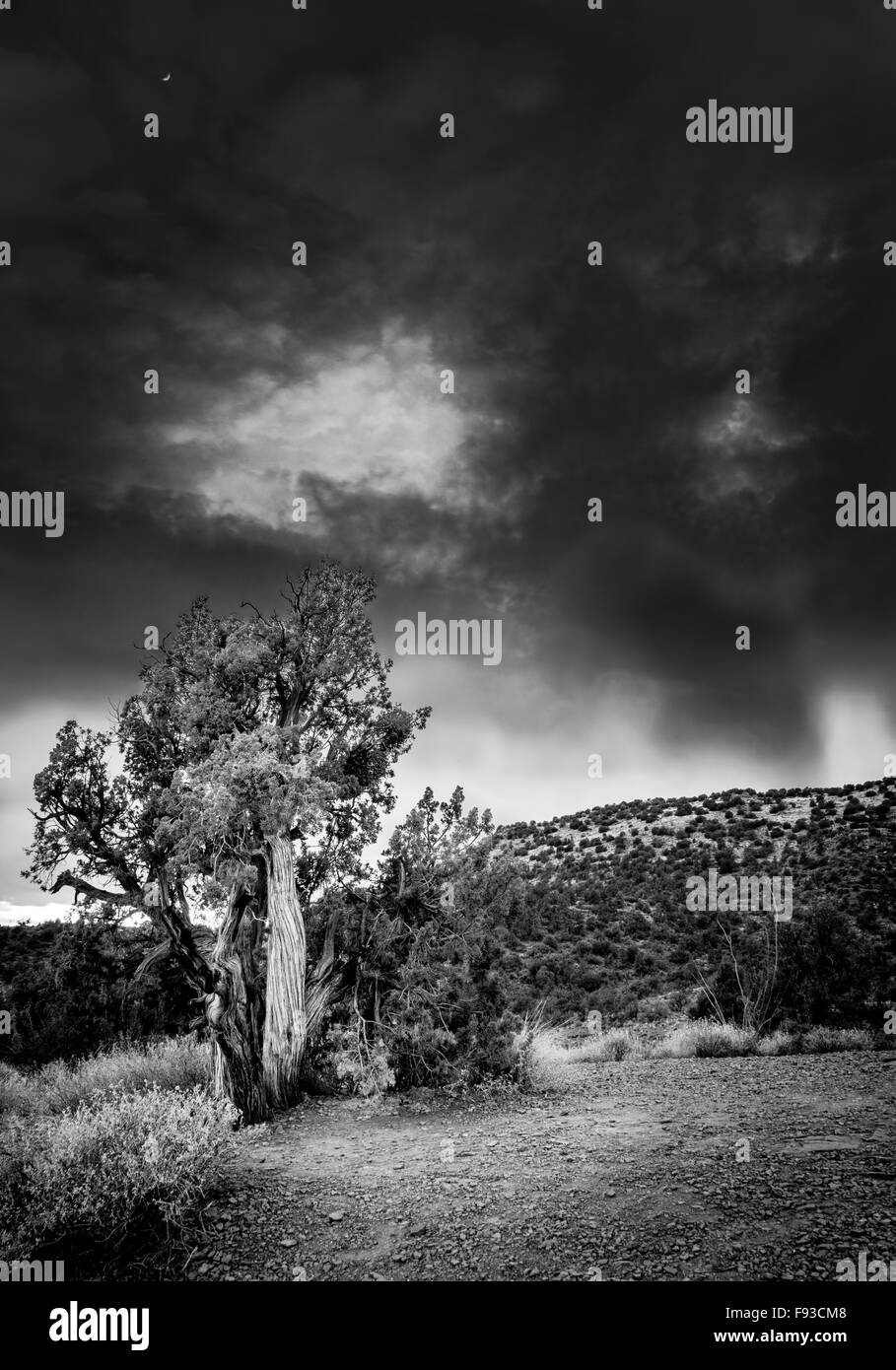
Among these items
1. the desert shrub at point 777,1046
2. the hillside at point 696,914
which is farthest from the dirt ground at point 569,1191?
the hillside at point 696,914

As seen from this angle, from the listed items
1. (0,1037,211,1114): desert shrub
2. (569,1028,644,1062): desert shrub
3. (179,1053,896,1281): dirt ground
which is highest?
(179,1053,896,1281): dirt ground

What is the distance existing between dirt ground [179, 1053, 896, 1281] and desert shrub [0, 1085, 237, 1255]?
0.39 metres

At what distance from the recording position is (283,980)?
9.69 metres

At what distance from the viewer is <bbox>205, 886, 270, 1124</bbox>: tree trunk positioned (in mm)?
8844

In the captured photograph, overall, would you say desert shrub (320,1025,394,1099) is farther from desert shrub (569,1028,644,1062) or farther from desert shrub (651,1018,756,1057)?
desert shrub (651,1018,756,1057)

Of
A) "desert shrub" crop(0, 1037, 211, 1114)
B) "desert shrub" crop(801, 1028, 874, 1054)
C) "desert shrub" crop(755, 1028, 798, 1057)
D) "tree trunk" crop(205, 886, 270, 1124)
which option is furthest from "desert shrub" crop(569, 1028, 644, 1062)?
"desert shrub" crop(0, 1037, 211, 1114)

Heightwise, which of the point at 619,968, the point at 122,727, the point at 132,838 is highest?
the point at 122,727

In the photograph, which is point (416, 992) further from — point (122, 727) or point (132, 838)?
point (122, 727)

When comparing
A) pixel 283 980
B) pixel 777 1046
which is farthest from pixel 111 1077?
pixel 777 1046

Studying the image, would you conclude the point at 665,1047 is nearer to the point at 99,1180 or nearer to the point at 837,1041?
the point at 837,1041

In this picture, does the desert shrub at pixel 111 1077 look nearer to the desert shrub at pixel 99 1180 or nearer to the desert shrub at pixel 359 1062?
the desert shrub at pixel 359 1062
